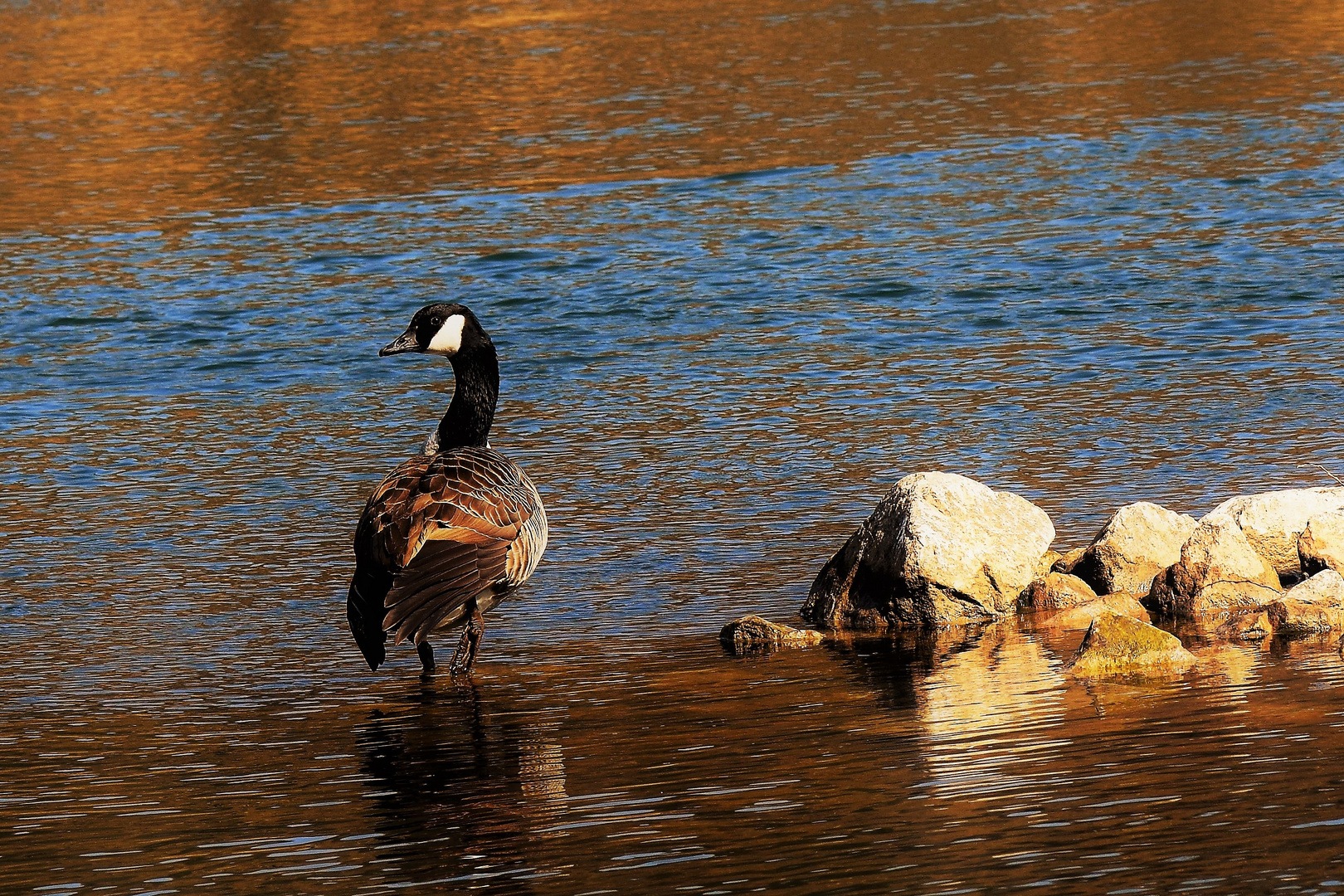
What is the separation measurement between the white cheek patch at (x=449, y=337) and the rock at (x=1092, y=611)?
2829 millimetres

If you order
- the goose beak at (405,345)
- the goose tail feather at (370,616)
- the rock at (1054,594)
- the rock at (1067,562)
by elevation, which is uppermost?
the goose beak at (405,345)

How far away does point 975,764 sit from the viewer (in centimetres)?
556

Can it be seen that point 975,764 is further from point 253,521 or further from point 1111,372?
point 1111,372

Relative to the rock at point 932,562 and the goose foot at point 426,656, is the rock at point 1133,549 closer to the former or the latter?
the rock at point 932,562

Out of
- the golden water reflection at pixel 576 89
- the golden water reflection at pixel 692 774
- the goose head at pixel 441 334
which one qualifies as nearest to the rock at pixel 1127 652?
the golden water reflection at pixel 692 774

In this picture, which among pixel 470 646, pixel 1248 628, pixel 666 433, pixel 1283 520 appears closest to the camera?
pixel 1248 628

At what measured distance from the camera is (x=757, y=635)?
7.16m

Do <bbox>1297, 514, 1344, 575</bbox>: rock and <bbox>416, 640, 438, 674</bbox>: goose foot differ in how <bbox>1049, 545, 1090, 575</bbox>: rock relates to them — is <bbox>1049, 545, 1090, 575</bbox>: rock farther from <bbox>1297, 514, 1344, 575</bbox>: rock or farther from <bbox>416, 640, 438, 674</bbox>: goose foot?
<bbox>416, 640, 438, 674</bbox>: goose foot

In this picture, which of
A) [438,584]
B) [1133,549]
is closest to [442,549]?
[438,584]

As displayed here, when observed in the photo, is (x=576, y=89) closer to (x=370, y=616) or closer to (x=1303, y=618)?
(x=370, y=616)

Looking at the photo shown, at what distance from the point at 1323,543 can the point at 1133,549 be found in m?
0.75

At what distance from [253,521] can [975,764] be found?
5034mm

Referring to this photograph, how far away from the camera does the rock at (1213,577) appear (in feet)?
23.7

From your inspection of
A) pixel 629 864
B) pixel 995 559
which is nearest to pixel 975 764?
pixel 629 864
